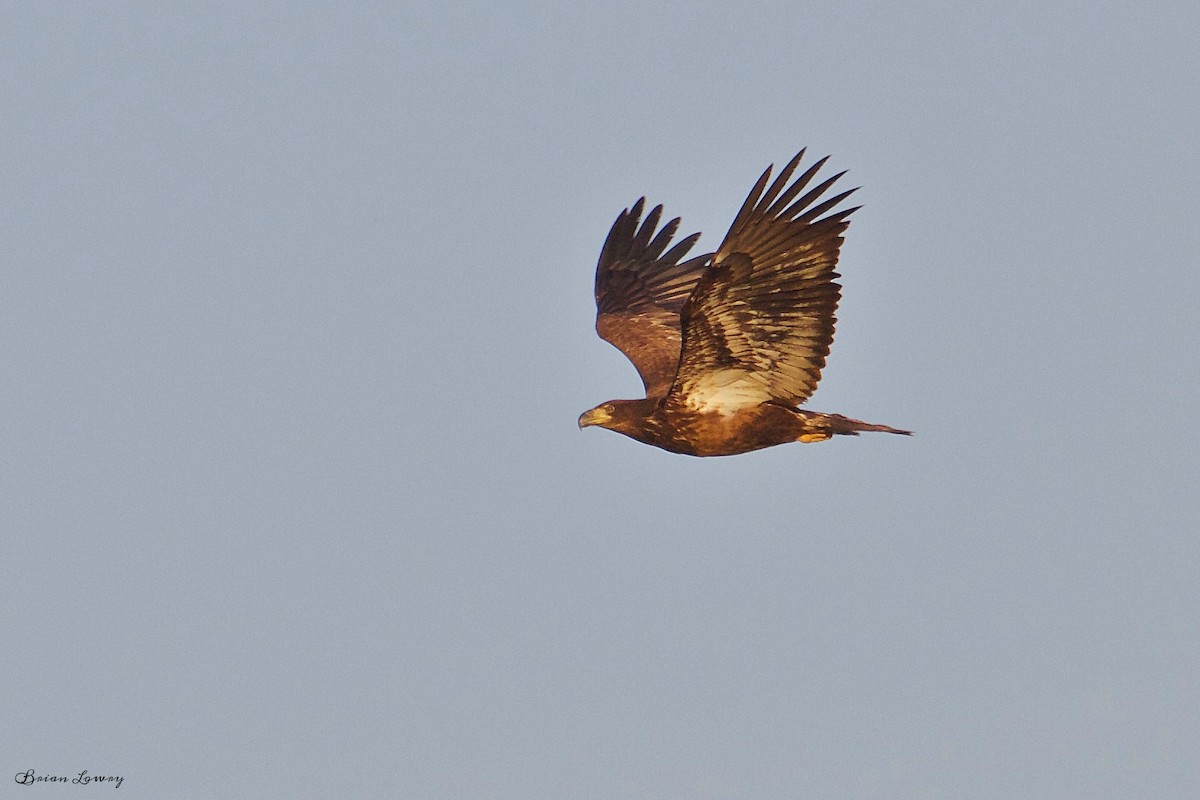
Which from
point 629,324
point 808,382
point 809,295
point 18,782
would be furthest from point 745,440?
point 18,782

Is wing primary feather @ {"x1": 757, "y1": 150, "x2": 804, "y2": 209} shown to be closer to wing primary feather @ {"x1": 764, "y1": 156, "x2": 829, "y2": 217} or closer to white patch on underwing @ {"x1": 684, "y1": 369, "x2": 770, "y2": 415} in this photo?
wing primary feather @ {"x1": 764, "y1": 156, "x2": 829, "y2": 217}

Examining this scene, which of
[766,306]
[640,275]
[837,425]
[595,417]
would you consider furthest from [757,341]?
[640,275]

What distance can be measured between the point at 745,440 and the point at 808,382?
784 millimetres

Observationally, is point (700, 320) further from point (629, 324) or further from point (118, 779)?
point (118, 779)

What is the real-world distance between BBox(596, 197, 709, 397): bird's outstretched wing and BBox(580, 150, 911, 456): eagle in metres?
1.57

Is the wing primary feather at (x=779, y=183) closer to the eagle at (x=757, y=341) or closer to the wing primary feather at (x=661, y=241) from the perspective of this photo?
the eagle at (x=757, y=341)

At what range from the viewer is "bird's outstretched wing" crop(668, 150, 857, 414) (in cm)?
1148

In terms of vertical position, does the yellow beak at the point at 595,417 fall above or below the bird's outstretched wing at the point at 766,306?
below

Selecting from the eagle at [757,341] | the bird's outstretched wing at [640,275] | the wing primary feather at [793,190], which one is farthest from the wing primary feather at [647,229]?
the wing primary feather at [793,190]

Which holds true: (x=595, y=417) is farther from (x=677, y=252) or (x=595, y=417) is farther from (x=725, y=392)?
(x=677, y=252)

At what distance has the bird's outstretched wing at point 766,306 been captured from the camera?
11.5 meters

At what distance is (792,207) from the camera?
1148cm

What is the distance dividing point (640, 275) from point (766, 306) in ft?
15.5

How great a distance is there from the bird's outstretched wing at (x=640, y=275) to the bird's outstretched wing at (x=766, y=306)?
350 centimetres
